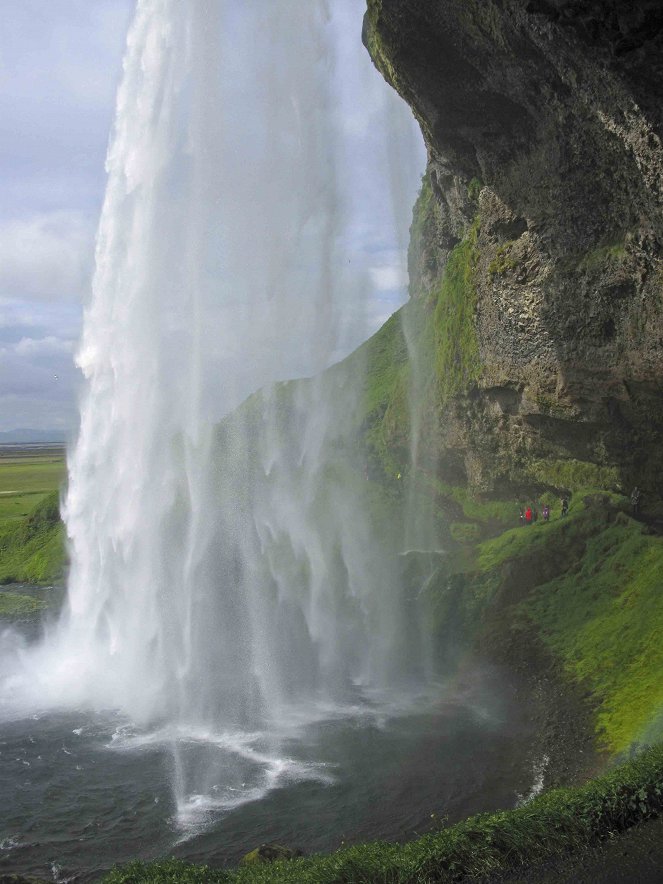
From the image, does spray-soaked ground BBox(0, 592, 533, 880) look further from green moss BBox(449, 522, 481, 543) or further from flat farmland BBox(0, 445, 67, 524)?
flat farmland BBox(0, 445, 67, 524)

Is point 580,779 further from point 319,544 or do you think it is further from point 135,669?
point 319,544

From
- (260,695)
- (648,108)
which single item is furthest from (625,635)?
(648,108)

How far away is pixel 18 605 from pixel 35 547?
13.2 m

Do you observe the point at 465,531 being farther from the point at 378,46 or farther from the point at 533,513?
the point at 378,46

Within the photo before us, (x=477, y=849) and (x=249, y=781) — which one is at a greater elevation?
(x=477, y=849)

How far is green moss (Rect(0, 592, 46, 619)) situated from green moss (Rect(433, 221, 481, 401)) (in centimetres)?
2435

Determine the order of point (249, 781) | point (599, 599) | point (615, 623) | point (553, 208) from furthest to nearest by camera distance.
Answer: point (553, 208), point (599, 599), point (615, 623), point (249, 781)

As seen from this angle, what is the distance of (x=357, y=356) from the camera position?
64.2 meters

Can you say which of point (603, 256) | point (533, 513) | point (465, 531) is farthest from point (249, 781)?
point (465, 531)

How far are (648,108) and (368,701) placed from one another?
752 inches

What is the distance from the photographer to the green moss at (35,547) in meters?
48.7

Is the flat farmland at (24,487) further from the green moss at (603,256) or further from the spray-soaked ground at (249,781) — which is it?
the green moss at (603,256)

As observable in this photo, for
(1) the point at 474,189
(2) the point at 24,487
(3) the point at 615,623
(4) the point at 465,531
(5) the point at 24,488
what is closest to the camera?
(3) the point at 615,623

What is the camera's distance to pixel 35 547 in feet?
171
